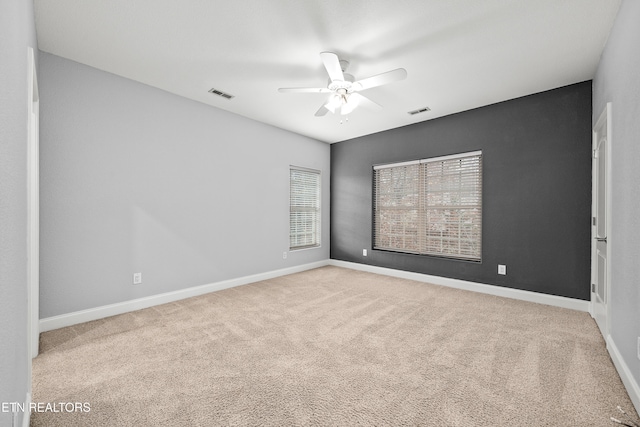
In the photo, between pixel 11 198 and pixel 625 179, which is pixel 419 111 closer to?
pixel 625 179

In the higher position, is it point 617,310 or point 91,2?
point 91,2

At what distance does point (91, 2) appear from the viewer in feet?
6.74

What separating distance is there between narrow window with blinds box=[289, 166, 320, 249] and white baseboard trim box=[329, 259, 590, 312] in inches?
42.3

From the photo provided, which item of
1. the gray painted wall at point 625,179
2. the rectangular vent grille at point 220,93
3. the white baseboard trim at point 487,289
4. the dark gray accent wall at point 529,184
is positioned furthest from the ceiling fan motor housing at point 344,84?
the white baseboard trim at point 487,289

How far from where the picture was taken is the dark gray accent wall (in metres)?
3.30

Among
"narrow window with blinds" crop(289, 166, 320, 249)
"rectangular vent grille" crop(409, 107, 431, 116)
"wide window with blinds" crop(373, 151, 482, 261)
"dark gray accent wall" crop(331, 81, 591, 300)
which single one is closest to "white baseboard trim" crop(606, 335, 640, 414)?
"dark gray accent wall" crop(331, 81, 591, 300)

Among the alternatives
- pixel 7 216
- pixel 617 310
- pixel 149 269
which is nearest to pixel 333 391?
pixel 7 216

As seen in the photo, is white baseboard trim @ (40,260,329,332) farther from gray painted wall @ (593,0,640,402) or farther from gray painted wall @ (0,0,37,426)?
gray painted wall @ (593,0,640,402)

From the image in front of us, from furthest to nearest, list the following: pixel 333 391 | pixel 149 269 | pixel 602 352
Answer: pixel 149 269 < pixel 602 352 < pixel 333 391

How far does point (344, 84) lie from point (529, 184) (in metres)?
2.76

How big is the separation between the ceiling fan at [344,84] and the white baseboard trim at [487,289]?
9.17ft

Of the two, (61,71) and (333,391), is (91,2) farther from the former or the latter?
(333,391)

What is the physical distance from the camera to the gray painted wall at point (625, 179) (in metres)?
1.76

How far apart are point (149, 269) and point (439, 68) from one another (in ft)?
12.9
